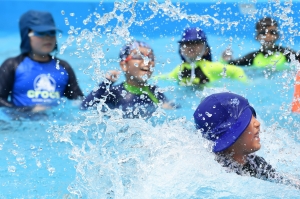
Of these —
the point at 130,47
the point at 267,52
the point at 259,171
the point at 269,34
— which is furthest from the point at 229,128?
the point at 267,52

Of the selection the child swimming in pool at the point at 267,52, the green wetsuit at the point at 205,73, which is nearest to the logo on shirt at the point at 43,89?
the green wetsuit at the point at 205,73

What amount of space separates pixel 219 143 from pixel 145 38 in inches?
203

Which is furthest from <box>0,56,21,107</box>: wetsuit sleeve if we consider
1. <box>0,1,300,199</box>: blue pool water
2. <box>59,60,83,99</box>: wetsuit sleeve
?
<box>59,60,83,99</box>: wetsuit sleeve

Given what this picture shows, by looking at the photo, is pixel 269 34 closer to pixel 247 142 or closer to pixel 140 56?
pixel 140 56

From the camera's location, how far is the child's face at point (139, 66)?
14.5 feet

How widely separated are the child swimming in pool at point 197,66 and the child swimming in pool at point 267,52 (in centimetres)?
20

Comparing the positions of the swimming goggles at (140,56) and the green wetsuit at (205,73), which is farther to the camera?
the green wetsuit at (205,73)

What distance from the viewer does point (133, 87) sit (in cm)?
458

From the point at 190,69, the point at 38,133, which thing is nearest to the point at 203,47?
the point at 190,69

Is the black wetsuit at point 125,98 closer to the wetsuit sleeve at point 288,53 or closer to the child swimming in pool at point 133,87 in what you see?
the child swimming in pool at point 133,87

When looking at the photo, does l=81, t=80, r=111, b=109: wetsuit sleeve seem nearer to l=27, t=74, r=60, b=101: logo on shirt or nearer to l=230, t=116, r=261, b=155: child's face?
l=27, t=74, r=60, b=101: logo on shirt

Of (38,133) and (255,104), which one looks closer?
(38,133)

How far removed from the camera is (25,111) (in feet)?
15.5

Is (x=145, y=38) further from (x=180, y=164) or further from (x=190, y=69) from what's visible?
(x=180, y=164)
